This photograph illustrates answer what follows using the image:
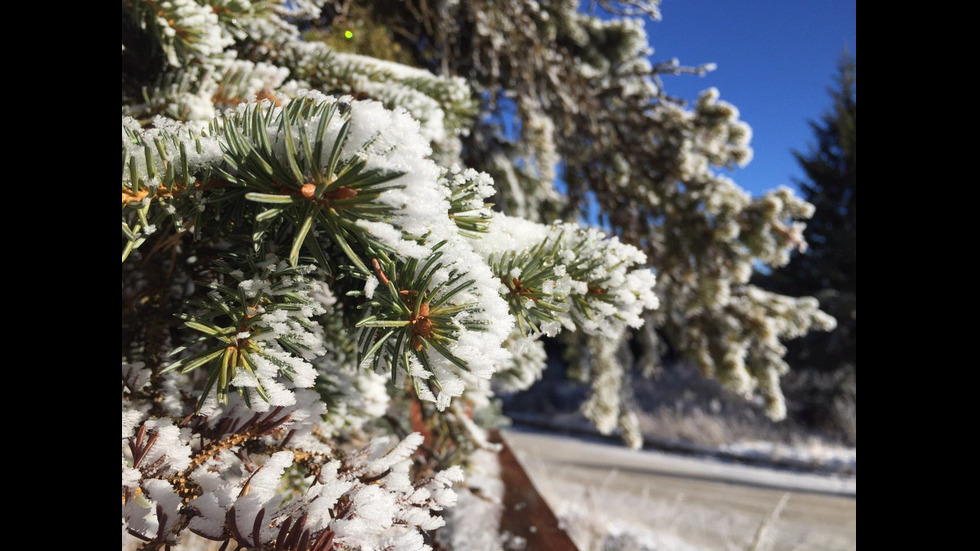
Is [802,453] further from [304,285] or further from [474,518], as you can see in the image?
[304,285]

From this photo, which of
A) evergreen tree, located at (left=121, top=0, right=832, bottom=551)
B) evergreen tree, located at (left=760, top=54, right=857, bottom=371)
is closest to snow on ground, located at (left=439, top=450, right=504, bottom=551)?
evergreen tree, located at (left=121, top=0, right=832, bottom=551)

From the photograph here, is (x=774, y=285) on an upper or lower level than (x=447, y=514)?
upper

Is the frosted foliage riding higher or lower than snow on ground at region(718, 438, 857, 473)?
higher

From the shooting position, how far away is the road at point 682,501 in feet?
7.82

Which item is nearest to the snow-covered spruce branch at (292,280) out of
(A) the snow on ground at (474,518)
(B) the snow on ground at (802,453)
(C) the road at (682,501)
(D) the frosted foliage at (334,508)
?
(D) the frosted foliage at (334,508)

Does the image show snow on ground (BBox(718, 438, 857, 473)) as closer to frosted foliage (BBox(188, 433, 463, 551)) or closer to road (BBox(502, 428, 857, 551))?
road (BBox(502, 428, 857, 551))

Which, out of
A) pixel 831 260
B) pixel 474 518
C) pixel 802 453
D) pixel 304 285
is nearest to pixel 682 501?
pixel 474 518

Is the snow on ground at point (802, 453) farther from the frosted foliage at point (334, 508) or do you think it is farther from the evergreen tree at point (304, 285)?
the frosted foliage at point (334, 508)

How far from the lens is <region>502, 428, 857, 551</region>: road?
2385 millimetres

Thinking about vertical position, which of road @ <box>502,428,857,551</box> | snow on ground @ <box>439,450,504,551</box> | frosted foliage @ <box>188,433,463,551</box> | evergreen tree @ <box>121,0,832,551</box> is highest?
evergreen tree @ <box>121,0,832,551</box>
